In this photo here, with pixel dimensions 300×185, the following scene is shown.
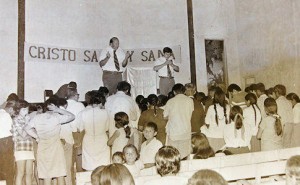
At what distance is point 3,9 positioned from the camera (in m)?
6.45

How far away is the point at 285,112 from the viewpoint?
460cm

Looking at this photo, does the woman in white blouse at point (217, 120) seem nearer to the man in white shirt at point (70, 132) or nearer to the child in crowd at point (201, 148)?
the child in crowd at point (201, 148)

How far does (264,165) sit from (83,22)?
494 centimetres

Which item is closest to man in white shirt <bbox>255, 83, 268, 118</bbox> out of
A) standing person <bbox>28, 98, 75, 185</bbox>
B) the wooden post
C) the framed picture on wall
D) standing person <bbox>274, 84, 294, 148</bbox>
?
standing person <bbox>274, 84, 294, 148</bbox>

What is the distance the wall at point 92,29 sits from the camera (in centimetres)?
673

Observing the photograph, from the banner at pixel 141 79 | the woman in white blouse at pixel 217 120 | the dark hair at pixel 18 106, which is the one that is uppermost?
the banner at pixel 141 79

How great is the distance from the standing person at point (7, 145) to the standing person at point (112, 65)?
204 centimetres

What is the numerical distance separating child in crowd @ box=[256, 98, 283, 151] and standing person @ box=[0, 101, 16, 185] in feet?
7.79

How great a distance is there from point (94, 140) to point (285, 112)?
207cm

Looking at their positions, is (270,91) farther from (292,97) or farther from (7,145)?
(7,145)

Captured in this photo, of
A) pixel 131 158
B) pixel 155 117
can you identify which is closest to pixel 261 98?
pixel 155 117

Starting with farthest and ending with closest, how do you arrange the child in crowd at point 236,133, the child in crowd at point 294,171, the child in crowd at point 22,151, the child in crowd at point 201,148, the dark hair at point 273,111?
1. the child in crowd at point 236,133
2. the dark hair at point 273,111
3. the child in crowd at point 22,151
4. the child in crowd at point 201,148
5. the child in crowd at point 294,171

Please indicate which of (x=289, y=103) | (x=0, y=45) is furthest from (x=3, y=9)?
(x=289, y=103)

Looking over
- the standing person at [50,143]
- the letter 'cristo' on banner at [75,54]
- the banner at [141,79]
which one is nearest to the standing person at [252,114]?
the standing person at [50,143]
